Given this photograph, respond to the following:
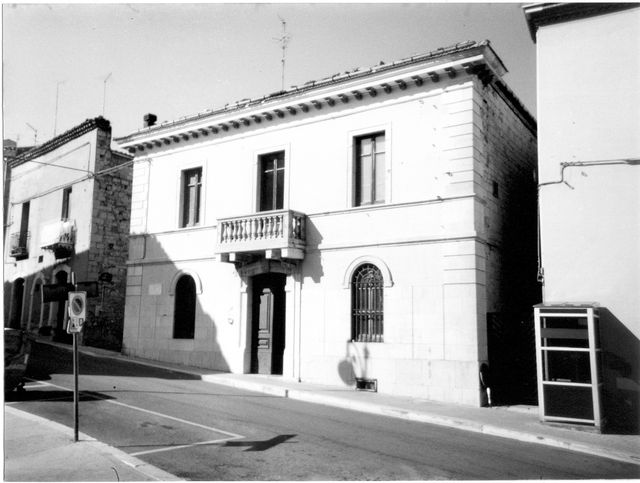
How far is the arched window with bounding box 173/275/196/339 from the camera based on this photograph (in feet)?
59.3

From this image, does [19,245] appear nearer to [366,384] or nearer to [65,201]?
[65,201]

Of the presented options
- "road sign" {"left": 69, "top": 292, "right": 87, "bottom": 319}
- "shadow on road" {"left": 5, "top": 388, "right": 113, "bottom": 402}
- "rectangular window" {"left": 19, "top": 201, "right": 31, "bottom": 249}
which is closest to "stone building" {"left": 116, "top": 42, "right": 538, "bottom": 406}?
"shadow on road" {"left": 5, "top": 388, "right": 113, "bottom": 402}

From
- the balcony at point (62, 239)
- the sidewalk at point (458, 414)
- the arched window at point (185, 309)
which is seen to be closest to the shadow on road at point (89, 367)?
the sidewalk at point (458, 414)

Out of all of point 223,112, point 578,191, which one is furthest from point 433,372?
point 223,112

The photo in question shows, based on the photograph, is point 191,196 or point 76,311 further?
point 191,196

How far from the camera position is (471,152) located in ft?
43.9

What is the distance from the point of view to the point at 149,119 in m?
20.4

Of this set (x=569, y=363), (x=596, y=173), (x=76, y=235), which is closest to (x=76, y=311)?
(x=569, y=363)

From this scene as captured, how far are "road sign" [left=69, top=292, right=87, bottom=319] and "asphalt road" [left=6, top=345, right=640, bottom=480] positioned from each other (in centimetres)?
196

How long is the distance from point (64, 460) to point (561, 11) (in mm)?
12892

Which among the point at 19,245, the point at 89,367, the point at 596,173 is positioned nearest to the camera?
the point at 596,173

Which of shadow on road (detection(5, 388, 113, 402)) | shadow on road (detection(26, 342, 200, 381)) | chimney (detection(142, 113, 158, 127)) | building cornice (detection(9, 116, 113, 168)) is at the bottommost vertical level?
shadow on road (detection(5, 388, 113, 402))

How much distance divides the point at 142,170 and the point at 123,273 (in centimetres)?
578

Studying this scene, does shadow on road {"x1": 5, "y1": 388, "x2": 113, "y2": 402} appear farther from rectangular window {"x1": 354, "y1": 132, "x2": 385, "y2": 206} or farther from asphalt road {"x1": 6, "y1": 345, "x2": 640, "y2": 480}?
rectangular window {"x1": 354, "y1": 132, "x2": 385, "y2": 206}
